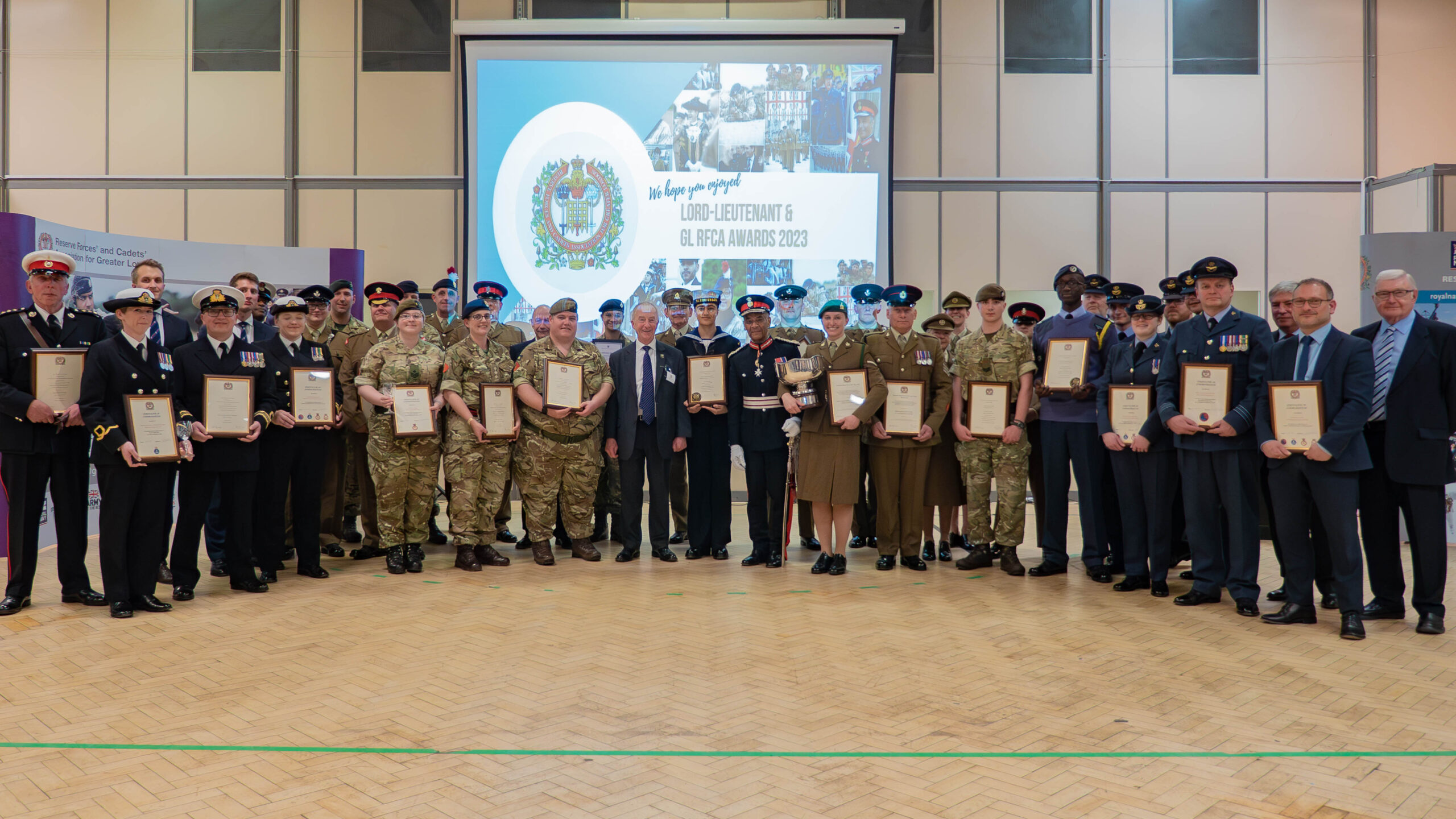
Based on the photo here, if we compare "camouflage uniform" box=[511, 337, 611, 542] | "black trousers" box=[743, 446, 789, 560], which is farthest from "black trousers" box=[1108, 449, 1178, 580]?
"camouflage uniform" box=[511, 337, 611, 542]

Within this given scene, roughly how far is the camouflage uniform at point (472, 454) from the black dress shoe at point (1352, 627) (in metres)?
4.88

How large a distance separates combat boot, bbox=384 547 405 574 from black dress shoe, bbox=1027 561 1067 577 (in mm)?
4090

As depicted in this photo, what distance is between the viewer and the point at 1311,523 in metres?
4.72

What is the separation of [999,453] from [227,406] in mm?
4647

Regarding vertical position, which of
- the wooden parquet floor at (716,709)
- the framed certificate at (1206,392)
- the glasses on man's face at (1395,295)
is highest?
the glasses on man's face at (1395,295)

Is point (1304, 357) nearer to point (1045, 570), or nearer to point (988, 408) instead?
point (988, 408)

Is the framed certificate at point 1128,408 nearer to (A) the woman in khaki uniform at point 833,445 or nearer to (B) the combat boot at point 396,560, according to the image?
(A) the woman in khaki uniform at point 833,445

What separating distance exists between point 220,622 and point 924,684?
138 inches

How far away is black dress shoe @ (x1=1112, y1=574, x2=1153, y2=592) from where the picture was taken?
17.5 ft

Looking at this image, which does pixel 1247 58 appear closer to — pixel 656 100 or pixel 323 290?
pixel 656 100

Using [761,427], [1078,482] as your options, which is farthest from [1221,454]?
[761,427]

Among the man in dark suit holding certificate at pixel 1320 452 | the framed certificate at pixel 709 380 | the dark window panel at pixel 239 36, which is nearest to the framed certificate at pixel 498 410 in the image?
the framed certificate at pixel 709 380

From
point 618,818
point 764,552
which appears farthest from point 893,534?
point 618,818

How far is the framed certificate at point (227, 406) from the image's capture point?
4.92 meters
